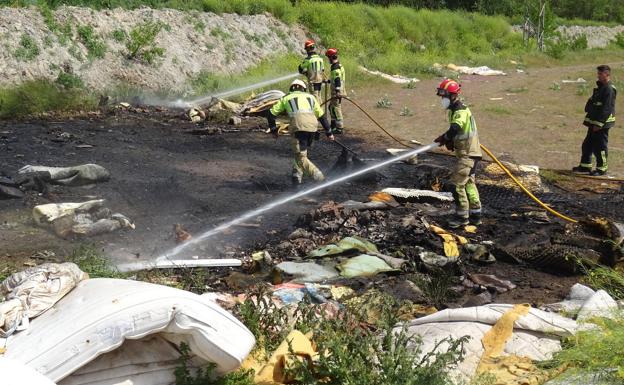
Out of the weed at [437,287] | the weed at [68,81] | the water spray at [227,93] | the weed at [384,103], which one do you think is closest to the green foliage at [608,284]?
the weed at [437,287]

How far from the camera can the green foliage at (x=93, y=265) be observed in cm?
527

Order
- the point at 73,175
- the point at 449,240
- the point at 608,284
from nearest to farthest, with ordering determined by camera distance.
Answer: the point at 608,284 < the point at 449,240 < the point at 73,175

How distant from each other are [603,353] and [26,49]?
1395cm

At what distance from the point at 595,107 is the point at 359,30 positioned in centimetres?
1575

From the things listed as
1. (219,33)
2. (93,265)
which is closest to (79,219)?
(93,265)

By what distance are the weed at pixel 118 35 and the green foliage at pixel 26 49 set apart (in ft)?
7.01

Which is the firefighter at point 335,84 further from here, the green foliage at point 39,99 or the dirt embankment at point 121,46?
the dirt embankment at point 121,46

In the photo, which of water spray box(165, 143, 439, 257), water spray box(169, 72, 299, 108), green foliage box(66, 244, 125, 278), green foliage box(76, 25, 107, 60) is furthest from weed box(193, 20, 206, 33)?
green foliage box(66, 244, 125, 278)

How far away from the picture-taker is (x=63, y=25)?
52.6 feet

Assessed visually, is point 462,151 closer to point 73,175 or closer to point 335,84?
point 73,175

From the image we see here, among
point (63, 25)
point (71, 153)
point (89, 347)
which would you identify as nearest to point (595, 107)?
point (71, 153)

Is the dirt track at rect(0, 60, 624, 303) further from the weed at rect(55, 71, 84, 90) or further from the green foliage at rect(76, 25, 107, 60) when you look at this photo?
the green foliage at rect(76, 25, 107, 60)

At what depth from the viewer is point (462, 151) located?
330 inches

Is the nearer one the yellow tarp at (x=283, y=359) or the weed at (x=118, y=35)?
the yellow tarp at (x=283, y=359)
